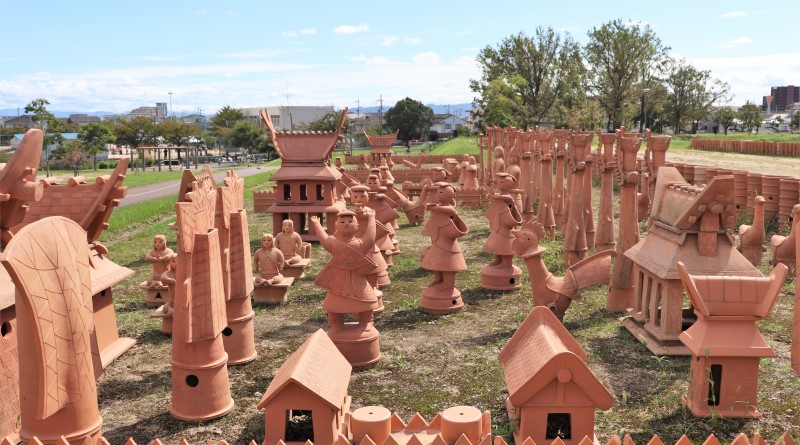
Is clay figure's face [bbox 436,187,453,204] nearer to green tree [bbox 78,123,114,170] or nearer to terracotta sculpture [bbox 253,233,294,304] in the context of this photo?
terracotta sculpture [bbox 253,233,294,304]

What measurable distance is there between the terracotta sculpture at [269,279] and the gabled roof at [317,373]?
402 cm

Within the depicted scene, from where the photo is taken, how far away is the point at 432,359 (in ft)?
23.8

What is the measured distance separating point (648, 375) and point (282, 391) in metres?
3.81

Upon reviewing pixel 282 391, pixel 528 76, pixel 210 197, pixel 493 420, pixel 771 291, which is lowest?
pixel 493 420

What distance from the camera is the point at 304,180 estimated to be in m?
14.2

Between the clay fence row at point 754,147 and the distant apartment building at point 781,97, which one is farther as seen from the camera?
the distant apartment building at point 781,97

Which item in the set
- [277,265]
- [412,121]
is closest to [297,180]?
[277,265]

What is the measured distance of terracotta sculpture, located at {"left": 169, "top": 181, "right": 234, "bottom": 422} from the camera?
218 inches

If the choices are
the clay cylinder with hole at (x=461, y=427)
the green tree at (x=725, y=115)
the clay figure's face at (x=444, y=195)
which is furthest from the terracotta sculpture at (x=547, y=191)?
the green tree at (x=725, y=115)

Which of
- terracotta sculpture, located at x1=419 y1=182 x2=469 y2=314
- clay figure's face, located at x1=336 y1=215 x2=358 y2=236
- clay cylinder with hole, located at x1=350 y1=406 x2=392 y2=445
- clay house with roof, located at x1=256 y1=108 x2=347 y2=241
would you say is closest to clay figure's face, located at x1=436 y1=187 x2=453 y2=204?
terracotta sculpture, located at x1=419 y1=182 x2=469 y2=314

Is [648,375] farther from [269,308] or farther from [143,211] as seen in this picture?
[143,211]

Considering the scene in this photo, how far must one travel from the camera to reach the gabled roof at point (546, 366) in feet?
15.3

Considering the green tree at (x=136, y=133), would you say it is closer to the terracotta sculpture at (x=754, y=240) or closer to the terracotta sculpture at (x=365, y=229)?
the terracotta sculpture at (x=365, y=229)

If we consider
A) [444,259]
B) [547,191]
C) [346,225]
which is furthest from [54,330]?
[547,191]
